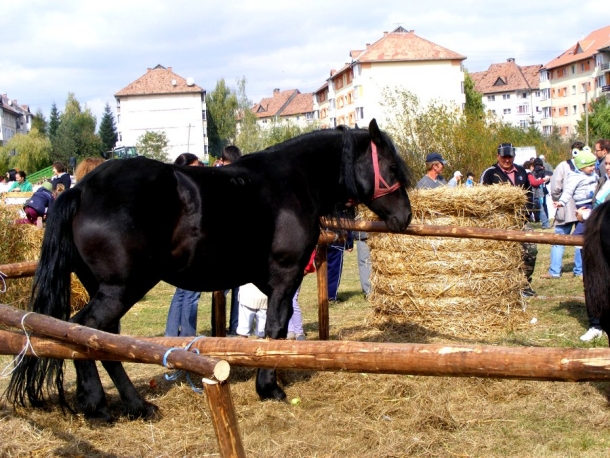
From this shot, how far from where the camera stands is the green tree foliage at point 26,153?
235 ft

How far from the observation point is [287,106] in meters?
125

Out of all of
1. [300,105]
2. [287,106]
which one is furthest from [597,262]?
[287,106]

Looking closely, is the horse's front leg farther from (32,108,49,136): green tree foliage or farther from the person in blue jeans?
(32,108,49,136): green tree foliage

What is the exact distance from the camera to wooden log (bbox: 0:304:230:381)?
111 inches

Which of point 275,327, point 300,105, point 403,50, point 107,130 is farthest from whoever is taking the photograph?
point 300,105

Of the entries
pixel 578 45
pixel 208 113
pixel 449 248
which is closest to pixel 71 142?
pixel 208 113

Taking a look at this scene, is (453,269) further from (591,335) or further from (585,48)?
(585,48)

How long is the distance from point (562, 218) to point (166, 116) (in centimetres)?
8248

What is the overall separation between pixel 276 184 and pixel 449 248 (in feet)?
11.2

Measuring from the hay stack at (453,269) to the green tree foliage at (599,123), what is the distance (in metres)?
54.4

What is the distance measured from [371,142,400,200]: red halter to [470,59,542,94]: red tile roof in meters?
115

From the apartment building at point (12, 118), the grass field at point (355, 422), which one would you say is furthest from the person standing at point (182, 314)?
the apartment building at point (12, 118)

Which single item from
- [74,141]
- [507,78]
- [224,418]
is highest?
[507,78]

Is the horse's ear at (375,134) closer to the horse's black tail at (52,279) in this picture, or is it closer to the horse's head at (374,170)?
the horse's head at (374,170)
